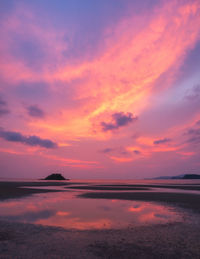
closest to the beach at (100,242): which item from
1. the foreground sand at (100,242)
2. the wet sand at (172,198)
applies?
the foreground sand at (100,242)

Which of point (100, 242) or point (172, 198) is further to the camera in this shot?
point (172, 198)

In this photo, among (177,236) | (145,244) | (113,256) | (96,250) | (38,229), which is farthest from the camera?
(38,229)

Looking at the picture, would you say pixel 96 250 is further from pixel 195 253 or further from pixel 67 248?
pixel 195 253

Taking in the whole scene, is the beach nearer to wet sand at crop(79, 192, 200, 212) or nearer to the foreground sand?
the foreground sand

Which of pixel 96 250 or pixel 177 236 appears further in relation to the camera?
pixel 177 236

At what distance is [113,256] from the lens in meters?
8.57

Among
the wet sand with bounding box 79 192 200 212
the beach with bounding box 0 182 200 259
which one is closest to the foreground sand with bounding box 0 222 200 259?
the beach with bounding box 0 182 200 259

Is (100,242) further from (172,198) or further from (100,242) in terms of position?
(172,198)

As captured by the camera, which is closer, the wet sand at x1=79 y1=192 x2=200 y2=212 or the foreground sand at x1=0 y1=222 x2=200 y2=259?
the foreground sand at x1=0 y1=222 x2=200 y2=259

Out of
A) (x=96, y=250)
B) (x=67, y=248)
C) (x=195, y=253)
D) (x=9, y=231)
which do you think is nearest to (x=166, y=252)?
(x=195, y=253)

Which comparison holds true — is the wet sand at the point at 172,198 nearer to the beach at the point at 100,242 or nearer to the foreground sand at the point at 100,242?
the beach at the point at 100,242

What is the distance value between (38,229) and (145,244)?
6.38 m

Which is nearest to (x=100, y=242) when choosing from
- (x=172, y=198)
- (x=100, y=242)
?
(x=100, y=242)

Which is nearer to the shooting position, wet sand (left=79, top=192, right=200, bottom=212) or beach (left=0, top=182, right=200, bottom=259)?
beach (left=0, top=182, right=200, bottom=259)
